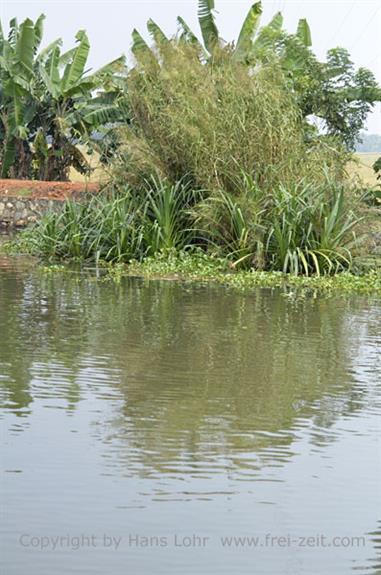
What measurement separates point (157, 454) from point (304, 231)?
35.6 feet

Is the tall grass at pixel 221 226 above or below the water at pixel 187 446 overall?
above

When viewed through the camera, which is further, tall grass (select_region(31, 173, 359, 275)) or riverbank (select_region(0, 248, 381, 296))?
tall grass (select_region(31, 173, 359, 275))

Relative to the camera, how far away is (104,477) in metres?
5.73

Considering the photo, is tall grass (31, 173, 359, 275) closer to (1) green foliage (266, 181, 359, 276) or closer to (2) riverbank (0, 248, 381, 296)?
(1) green foliage (266, 181, 359, 276)

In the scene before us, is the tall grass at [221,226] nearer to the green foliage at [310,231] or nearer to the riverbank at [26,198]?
the green foliage at [310,231]

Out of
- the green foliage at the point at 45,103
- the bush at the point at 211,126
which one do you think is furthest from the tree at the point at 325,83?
the bush at the point at 211,126

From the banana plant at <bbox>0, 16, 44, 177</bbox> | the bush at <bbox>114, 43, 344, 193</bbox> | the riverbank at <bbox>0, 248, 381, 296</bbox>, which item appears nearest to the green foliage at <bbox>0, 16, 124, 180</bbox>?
the banana plant at <bbox>0, 16, 44, 177</bbox>

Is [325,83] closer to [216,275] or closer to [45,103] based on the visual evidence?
[45,103]

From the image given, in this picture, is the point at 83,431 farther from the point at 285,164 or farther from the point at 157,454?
the point at 285,164

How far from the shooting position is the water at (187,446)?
4824 mm

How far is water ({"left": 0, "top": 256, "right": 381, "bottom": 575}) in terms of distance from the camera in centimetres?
482

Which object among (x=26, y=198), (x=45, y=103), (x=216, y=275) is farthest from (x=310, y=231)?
(x=45, y=103)

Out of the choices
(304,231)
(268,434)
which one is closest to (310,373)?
(268,434)

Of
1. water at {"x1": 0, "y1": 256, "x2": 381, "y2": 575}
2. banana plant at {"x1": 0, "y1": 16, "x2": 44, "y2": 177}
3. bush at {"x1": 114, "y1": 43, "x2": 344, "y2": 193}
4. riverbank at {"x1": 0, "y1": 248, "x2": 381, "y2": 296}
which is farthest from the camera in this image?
banana plant at {"x1": 0, "y1": 16, "x2": 44, "y2": 177}
